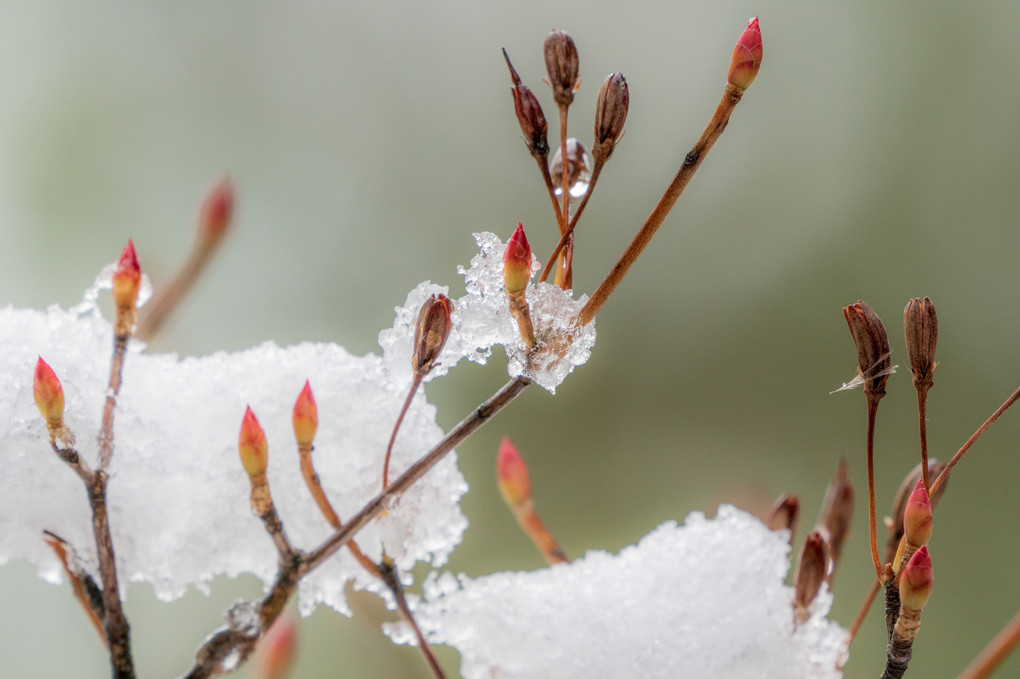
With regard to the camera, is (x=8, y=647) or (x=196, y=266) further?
(x=8, y=647)

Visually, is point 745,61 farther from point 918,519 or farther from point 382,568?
point 382,568

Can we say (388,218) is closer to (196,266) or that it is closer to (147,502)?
(196,266)

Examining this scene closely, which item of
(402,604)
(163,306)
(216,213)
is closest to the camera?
(402,604)

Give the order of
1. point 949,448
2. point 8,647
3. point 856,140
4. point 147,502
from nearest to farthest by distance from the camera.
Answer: point 147,502
point 8,647
point 949,448
point 856,140

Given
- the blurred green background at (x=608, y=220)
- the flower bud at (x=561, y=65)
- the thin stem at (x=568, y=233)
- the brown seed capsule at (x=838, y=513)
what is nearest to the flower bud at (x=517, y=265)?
the thin stem at (x=568, y=233)

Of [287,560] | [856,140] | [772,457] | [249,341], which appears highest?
[249,341]

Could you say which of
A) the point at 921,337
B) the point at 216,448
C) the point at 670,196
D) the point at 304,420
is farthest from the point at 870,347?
the point at 216,448

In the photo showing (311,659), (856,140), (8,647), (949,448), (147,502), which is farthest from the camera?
(856,140)

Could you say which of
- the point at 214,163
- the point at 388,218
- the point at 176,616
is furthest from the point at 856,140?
the point at 176,616

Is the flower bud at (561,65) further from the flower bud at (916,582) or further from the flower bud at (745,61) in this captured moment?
the flower bud at (916,582)
